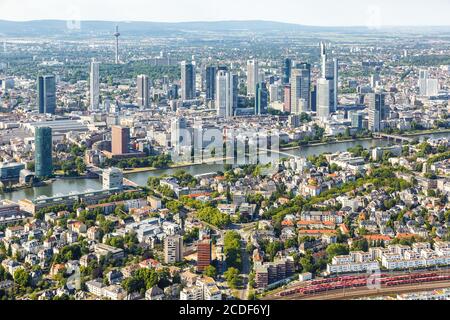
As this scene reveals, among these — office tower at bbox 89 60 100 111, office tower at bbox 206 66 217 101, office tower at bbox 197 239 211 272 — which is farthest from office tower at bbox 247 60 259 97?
office tower at bbox 197 239 211 272

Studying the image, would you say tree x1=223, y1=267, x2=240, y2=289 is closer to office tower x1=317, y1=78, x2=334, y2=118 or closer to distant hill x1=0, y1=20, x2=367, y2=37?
distant hill x1=0, y1=20, x2=367, y2=37

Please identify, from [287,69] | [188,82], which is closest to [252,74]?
[287,69]

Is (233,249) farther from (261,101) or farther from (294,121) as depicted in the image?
(261,101)

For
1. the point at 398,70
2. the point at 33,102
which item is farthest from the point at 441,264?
the point at 398,70

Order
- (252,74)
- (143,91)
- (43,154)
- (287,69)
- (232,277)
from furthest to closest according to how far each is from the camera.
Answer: (287,69) → (252,74) → (143,91) → (43,154) → (232,277)

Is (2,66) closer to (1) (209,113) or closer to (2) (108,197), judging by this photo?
(1) (209,113)

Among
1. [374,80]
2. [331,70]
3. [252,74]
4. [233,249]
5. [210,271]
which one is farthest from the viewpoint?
[374,80]

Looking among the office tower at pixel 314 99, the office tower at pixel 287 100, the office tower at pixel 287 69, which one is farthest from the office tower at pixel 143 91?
the office tower at pixel 314 99
